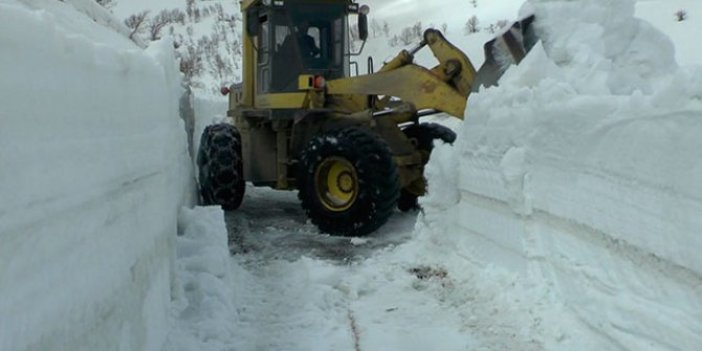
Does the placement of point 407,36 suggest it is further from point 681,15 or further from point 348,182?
point 348,182

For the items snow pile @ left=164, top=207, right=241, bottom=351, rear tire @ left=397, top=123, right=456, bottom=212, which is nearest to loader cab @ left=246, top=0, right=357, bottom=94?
rear tire @ left=397, top=123, right=456, bottom=212

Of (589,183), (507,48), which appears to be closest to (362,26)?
(507,48)

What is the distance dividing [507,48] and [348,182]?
93.0 inches

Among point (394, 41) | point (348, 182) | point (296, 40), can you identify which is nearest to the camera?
point (348, 182)

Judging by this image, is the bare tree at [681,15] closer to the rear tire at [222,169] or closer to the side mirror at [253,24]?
the side mirror at [253,24]

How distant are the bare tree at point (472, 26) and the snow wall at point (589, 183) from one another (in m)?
13.8

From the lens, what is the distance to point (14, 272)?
68.4 inches

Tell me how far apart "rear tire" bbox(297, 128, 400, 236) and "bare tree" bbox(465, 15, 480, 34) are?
12531 millimetres

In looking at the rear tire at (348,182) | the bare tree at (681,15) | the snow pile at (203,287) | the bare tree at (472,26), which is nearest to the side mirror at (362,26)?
the rear tire at (348,182)

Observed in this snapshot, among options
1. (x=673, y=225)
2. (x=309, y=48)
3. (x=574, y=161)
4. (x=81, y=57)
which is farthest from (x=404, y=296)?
(x=309, y=48)

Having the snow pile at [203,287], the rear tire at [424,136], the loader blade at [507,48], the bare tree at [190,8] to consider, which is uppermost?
the bare tree at [190,8]

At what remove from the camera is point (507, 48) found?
5.82 metres

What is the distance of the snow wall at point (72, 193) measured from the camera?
1.76 metres

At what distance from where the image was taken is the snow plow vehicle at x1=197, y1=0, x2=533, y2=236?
7184mm
